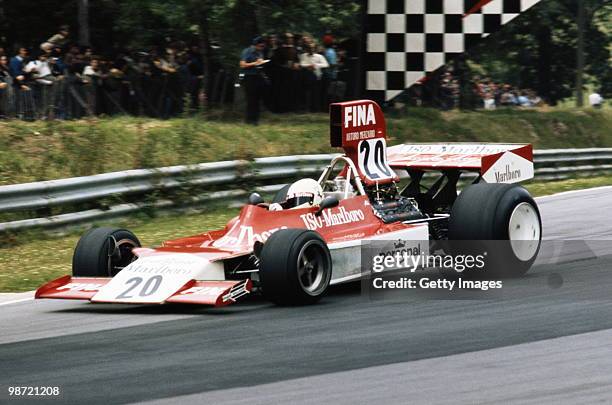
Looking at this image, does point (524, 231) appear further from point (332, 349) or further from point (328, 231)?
point (332, 349)

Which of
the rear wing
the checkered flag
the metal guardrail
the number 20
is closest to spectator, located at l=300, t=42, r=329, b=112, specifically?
the checkered flag

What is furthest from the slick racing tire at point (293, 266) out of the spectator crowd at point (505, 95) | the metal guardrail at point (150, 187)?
the spectator crowd at point (505, 95)

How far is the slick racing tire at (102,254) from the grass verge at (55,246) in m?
1.14

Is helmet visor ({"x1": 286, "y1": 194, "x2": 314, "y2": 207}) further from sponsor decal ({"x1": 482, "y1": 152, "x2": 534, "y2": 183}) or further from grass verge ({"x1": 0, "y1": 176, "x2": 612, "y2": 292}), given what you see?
grass verge ({"x1": 0, "y1": 176, "x2": 612, "y2": 292})

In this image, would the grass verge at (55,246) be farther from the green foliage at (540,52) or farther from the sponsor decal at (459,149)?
the green foliage at (540,52)

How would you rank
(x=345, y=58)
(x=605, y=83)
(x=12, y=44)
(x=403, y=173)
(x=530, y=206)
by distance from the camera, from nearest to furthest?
(x=530, y=206), (x=403, y=173), (x=345, y=58), (x=12, y=44), (x=605, y=83)

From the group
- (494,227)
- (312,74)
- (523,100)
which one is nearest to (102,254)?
(494,227)

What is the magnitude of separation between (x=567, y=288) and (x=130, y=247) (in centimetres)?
320

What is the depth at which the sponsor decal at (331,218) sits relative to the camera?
878cm

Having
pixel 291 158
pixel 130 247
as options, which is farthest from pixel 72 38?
pixel 130 247

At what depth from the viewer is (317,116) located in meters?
17.1

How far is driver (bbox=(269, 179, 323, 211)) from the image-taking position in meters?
9.07

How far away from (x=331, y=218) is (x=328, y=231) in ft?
0.37

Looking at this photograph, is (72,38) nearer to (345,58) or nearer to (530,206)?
(345,58)
